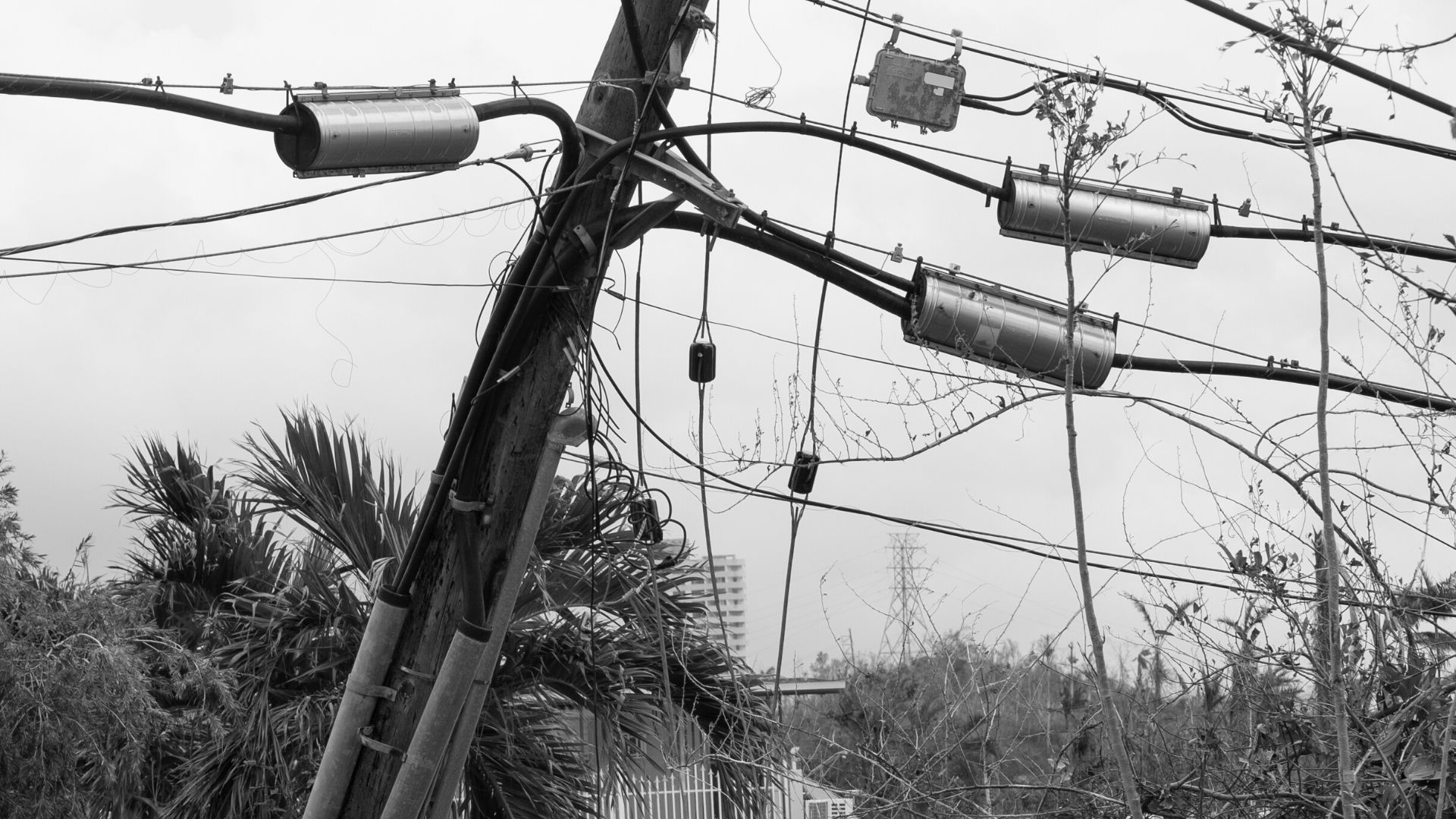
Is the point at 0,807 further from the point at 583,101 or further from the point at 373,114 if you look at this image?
the point at 583,101

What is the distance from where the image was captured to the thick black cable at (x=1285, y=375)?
4.96 m

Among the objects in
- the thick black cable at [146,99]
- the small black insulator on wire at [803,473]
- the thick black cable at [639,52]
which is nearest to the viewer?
the thick black cable at [146,99]

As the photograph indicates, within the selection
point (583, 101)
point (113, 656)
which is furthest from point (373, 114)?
point (113, 656)

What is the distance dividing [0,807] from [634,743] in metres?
3.27

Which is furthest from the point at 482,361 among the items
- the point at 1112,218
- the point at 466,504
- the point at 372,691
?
the point at 1112,218

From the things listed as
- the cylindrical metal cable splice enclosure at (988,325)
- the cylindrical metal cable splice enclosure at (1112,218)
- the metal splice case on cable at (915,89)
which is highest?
the metal splice case on cable at (915,89)

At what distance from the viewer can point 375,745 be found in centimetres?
392

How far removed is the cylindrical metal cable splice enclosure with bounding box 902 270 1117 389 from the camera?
200 inches

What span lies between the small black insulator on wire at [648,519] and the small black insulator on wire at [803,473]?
784mm

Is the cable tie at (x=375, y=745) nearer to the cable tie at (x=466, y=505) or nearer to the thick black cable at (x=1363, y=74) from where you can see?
the cable tie at (x=466, y=505)

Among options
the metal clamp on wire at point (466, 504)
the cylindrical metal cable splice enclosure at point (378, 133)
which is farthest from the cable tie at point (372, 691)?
the cylindrical metal cable splice enclosure at point (378, 133)

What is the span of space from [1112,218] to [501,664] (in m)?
4.11

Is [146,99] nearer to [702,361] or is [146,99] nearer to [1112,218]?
[702,361]

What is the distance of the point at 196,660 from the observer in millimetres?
7059
